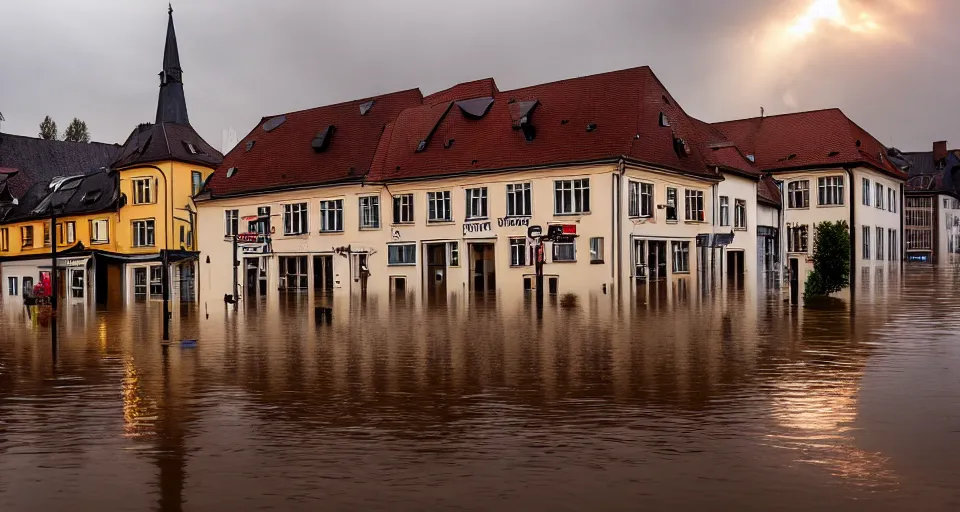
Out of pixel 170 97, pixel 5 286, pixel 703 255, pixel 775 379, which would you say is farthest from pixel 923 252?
pixel 775 379

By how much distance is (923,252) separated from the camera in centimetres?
10925

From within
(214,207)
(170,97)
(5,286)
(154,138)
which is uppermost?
(170,97)

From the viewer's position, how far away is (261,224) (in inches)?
2306

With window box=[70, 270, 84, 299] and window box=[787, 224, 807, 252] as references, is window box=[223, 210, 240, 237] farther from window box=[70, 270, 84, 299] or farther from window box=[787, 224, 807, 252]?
window box=[787, 224, 807, 252]

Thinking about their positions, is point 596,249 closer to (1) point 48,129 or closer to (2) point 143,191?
(2) point 143,191

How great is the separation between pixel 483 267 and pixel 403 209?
6516 mm

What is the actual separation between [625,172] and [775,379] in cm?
3035

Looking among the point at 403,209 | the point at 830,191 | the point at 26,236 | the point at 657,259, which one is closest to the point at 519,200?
the point at 657,259

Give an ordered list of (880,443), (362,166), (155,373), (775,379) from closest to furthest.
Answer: (880,443) < (775,379) < (155,373) < (362,166)

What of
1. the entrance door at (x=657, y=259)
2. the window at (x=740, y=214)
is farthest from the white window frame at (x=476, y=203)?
the window at (x=740, y=214)

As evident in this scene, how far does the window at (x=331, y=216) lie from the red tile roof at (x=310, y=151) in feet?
4.48

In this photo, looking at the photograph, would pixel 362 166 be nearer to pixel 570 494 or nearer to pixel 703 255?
pixel 703 255

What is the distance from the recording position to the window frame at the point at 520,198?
153 ft

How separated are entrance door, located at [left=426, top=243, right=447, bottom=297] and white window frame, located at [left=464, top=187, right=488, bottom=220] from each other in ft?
8.36
